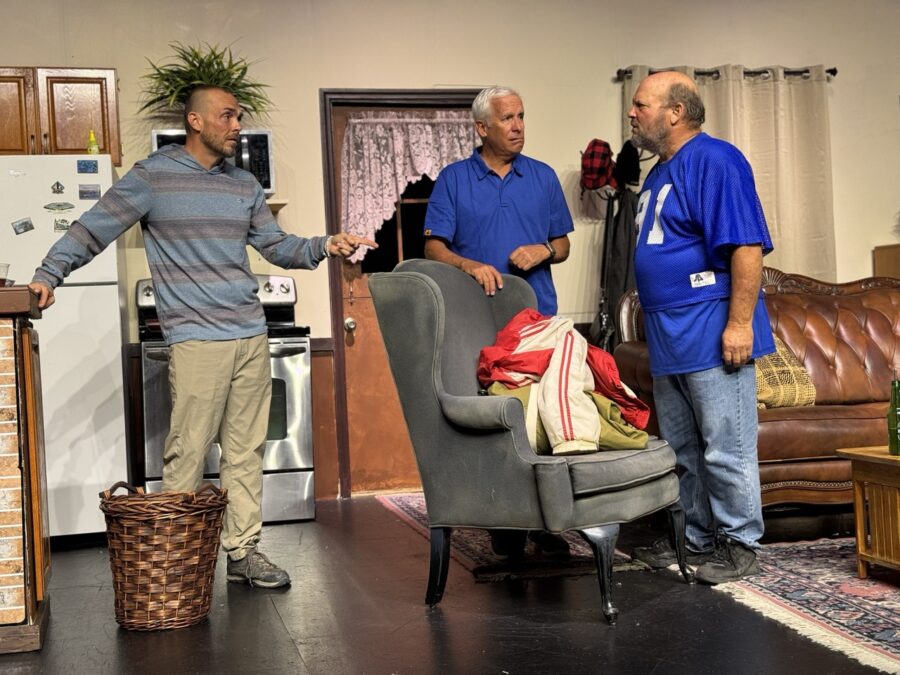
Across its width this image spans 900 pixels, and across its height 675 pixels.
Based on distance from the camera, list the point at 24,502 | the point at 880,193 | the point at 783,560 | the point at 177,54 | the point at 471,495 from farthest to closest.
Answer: the point at 880,193
the point at 177,54
the point at 783,560
the point at 471,495
the point at 24,502

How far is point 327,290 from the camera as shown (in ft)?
18.7

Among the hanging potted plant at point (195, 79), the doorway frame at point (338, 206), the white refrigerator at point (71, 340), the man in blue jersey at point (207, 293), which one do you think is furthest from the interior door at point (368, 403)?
the man in blue jersey at point (207, 293)

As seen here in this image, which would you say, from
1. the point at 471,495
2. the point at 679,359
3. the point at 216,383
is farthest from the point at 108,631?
the point at 679,359

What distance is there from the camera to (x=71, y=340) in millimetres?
4664

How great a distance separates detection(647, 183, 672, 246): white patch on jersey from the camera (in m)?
3.39

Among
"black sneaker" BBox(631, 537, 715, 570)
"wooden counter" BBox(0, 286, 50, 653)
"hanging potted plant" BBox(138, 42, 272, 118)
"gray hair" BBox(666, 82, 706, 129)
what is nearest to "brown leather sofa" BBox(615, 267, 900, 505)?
"black sneaker" BBox(631, 537, 715, 570)

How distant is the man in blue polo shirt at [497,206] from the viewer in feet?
12.3

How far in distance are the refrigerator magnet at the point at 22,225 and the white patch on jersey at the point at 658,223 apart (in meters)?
2.77

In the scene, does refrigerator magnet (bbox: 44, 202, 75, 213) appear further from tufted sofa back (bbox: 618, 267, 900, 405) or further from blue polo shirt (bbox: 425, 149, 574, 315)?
tufted sofa back (bbox: 618, 267, 900, 405)

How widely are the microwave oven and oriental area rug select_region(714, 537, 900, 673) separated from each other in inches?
117

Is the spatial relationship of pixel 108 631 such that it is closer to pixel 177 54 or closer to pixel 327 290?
pixel 327 290

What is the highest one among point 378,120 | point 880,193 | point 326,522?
point 378,120

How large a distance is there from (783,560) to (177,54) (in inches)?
152

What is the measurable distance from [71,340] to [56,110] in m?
1.18
